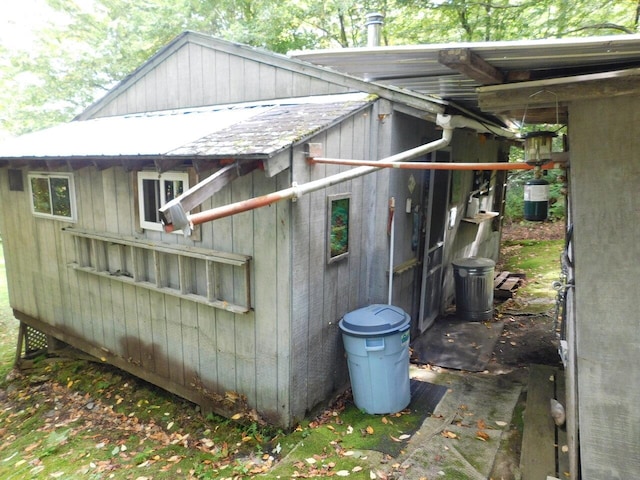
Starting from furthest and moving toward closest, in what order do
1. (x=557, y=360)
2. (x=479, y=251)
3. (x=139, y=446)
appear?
(x=479, y=251)
(x=557, y=360)
(x=139, y=446)

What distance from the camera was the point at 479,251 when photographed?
907 centimetres

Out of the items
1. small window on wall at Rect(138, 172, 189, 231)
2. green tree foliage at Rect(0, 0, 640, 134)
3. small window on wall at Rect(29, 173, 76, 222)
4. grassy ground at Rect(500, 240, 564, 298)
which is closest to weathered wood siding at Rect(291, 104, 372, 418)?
small window on wall at Rect(138, 172, 189, 231)

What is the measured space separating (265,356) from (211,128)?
2541mm

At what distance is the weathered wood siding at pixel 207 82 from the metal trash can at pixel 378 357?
273 cm

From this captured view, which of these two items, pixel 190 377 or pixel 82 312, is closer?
pixel 190 377

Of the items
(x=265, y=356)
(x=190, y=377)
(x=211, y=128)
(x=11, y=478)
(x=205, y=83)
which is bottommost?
(x=11, y=478)

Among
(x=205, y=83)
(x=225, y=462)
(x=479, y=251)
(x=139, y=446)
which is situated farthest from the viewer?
(x=479, y=251)

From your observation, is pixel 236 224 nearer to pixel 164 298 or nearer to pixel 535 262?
pixel 164 298

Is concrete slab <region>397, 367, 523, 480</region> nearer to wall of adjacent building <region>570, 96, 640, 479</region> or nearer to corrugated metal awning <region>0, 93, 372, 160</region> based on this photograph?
wall of adjacent building <region>570, 96, 640, 479</region>

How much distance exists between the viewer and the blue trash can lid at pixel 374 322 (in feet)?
13.4

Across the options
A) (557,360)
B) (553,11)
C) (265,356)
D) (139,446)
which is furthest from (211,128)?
(553,11)

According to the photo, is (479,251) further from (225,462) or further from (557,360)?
(225,462)

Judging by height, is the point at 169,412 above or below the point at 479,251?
below

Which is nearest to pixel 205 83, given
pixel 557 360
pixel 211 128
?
pixel 211 128
